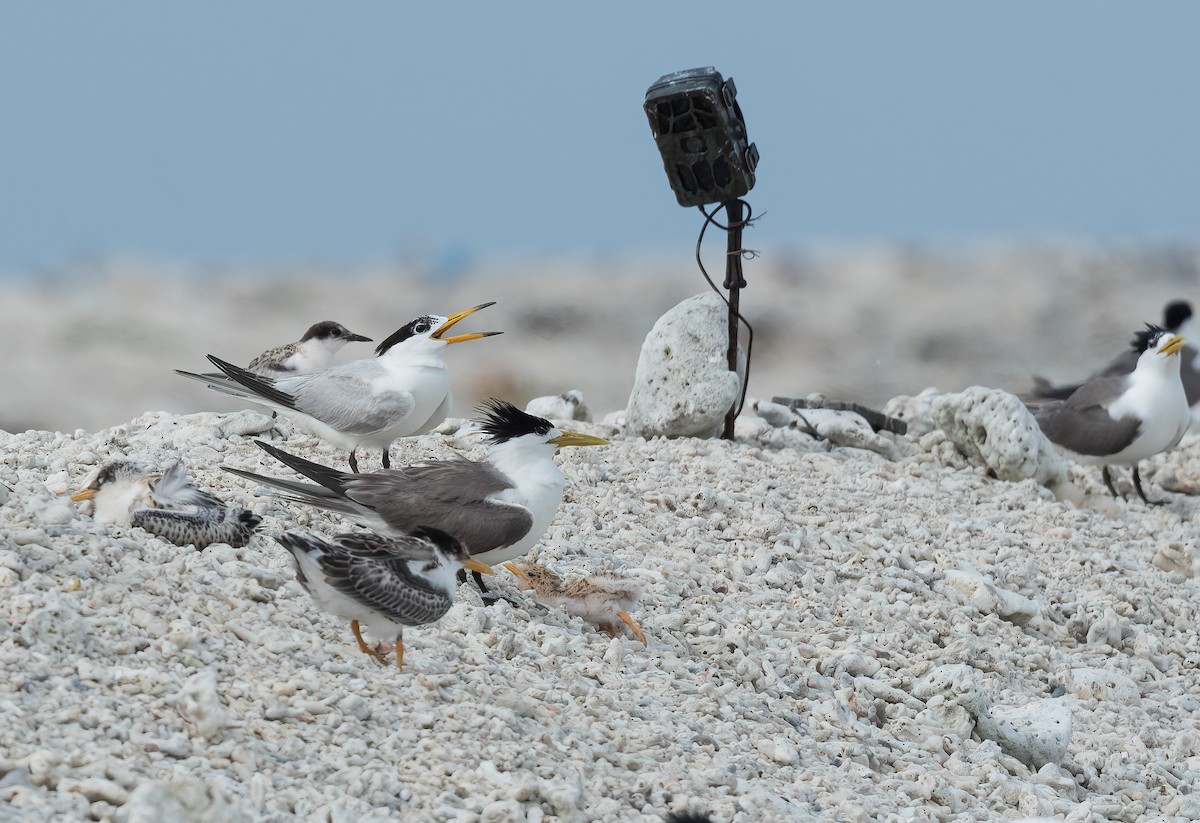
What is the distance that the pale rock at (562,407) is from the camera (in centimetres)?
862

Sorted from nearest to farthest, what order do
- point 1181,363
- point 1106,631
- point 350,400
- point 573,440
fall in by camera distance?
point 573,440, point 350,400, point 1106,631, point 1181,363

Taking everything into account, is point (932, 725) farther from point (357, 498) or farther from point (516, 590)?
point (357, 498)

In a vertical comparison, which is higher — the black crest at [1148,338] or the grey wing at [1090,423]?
the black crest at [1148,338]

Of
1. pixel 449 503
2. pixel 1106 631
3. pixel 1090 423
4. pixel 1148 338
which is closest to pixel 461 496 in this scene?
pixel 449 503

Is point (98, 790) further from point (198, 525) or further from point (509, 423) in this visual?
point (509, 423)

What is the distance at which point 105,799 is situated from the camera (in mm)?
3072

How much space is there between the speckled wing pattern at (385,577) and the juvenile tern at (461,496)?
60 cm

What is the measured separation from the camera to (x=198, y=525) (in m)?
4.62

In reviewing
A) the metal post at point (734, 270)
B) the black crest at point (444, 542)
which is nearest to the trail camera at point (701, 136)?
the metal post at point (734, 270)

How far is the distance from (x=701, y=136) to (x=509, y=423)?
3675 millimetres

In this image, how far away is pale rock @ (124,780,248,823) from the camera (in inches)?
118

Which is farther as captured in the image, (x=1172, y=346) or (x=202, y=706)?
(x=1172, y=346)

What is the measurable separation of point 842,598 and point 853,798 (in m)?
1.83

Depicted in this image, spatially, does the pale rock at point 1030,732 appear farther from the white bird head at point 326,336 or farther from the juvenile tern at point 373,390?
the white bird head at point 326,336
